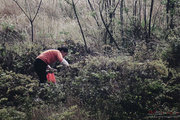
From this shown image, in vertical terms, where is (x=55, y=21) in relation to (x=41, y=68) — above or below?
above

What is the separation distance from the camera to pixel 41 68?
6.41m

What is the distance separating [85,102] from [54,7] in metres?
6.73

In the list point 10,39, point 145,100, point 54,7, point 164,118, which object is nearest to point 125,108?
point 145,100

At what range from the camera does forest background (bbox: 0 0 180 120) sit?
16.7ft

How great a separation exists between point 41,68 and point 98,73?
5.42ft

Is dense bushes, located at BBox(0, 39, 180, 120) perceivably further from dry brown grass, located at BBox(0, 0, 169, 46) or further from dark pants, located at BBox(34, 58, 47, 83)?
dry brown grass, located at BBox(0, 0, 169, 46)

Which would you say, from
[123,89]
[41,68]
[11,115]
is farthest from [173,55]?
[11,115]

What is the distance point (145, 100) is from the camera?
5285 mm

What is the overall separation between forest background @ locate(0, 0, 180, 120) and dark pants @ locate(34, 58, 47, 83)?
0.37 m

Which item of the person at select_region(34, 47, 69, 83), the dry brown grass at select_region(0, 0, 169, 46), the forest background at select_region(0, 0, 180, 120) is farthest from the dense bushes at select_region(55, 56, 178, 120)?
the dry brown grass at select_region(0, 0, 169, 46)

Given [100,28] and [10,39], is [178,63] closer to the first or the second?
[100,28]

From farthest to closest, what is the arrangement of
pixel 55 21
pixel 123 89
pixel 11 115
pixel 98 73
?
pixel 55 21 → pixel 98 73 → pixel 123 89 → pixel 11 115

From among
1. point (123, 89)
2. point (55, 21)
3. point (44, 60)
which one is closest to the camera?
point (123, 89)

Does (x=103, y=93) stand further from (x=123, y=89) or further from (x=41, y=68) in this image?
(x=41, y=68)
